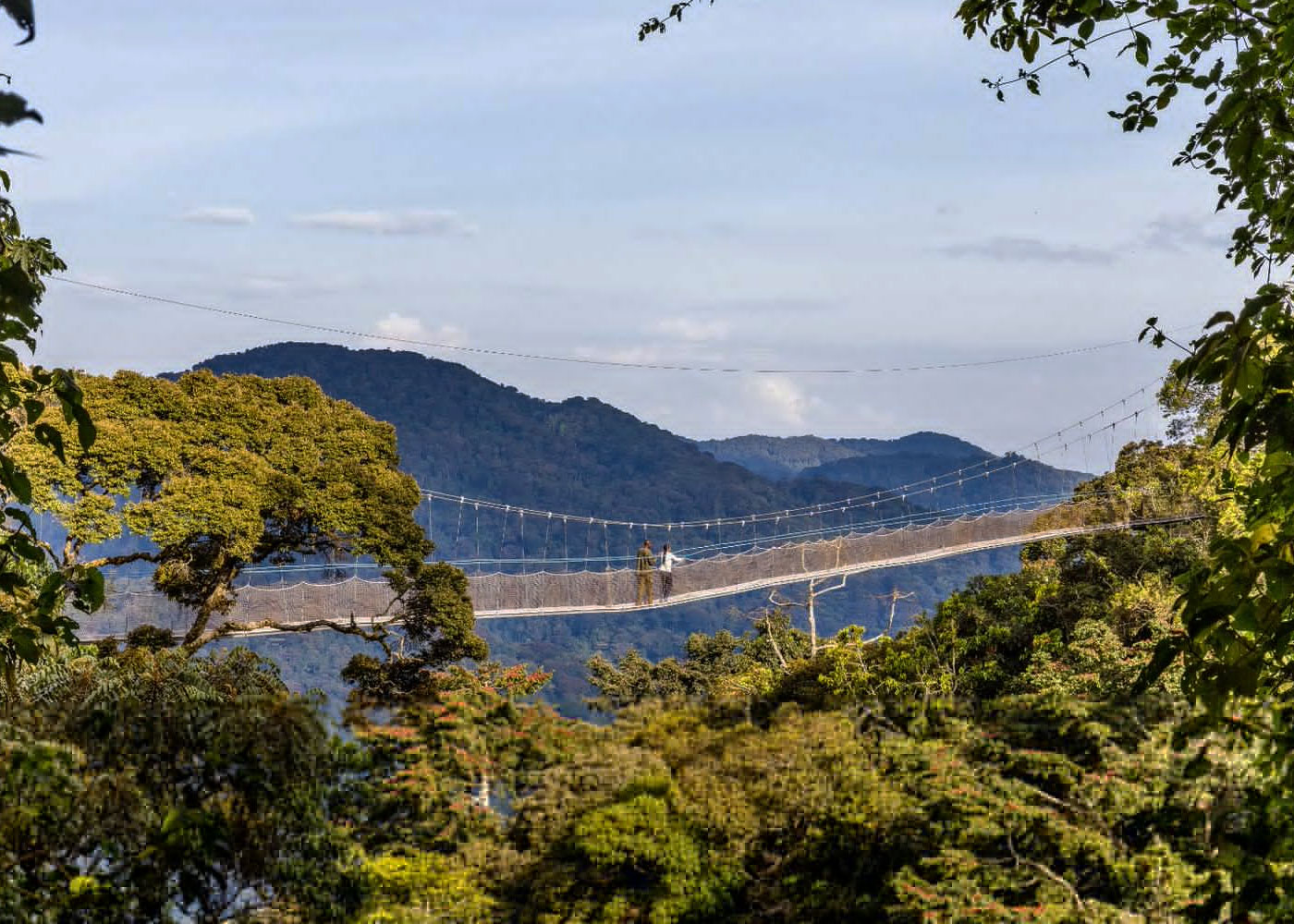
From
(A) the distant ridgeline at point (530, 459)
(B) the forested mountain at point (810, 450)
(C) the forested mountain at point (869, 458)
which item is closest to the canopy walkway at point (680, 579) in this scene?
(A) the distant ridgeline at point (530, 459)

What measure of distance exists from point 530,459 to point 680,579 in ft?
317

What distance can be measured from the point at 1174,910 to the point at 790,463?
164 m

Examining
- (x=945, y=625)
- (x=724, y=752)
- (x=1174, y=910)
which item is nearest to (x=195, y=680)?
(x=724, y=752)

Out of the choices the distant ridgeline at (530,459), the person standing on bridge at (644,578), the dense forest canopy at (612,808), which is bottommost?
the dense forest canopy at (612,808)

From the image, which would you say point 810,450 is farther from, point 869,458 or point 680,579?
point 680,579

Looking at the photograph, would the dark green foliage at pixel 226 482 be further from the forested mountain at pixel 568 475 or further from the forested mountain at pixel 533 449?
the forested mountain at pixel 533 449

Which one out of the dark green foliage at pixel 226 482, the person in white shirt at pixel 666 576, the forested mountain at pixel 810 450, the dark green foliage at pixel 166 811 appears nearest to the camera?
the dark green foliage at pixel 166 811

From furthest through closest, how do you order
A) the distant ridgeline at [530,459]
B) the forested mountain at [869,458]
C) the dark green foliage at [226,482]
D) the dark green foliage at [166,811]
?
the forested mountain at [869,458] < the distant ridgeline at [530,459] < the dark green foliage at [226,482] < the dark green foliage at [166,811]

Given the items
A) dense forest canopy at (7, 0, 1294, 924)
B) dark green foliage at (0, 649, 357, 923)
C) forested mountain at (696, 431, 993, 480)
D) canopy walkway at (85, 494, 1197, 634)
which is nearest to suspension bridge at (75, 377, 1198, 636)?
canopy walkway at (85, 494, 1197, 634)

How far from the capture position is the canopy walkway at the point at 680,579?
1168cm

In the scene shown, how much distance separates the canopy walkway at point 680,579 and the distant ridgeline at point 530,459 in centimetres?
7257

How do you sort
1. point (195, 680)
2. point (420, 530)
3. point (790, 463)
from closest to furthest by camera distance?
point (195, 680)
point (420, 530)
point (790, 463)

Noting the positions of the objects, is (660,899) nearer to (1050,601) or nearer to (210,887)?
(210,887)

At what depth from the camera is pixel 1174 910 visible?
475cm
